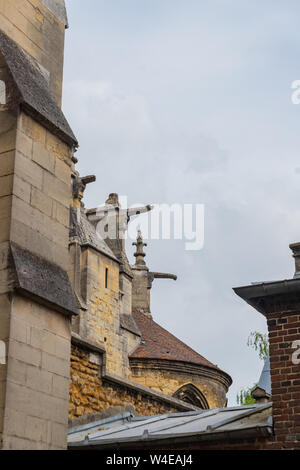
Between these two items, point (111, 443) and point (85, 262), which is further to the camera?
point (85, 262)

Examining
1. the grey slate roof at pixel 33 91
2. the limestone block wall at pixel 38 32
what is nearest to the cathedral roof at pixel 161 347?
the limestone block wall at pixel 38 32

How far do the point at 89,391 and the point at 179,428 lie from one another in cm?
280

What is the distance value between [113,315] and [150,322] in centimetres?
594

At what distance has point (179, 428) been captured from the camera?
9.52 meters

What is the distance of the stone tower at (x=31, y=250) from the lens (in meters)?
6.52

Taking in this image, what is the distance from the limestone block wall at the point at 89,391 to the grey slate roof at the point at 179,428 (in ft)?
1.58

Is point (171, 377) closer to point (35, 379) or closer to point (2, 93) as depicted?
point (2, 93)

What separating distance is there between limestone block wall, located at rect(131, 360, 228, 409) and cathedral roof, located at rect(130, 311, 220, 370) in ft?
0.84

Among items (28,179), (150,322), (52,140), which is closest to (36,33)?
(52,140)

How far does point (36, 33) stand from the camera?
8.69 m

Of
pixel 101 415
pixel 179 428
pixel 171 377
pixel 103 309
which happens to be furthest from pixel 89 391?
pixel 171 377

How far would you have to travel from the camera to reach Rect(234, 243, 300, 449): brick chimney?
27.7 feet
